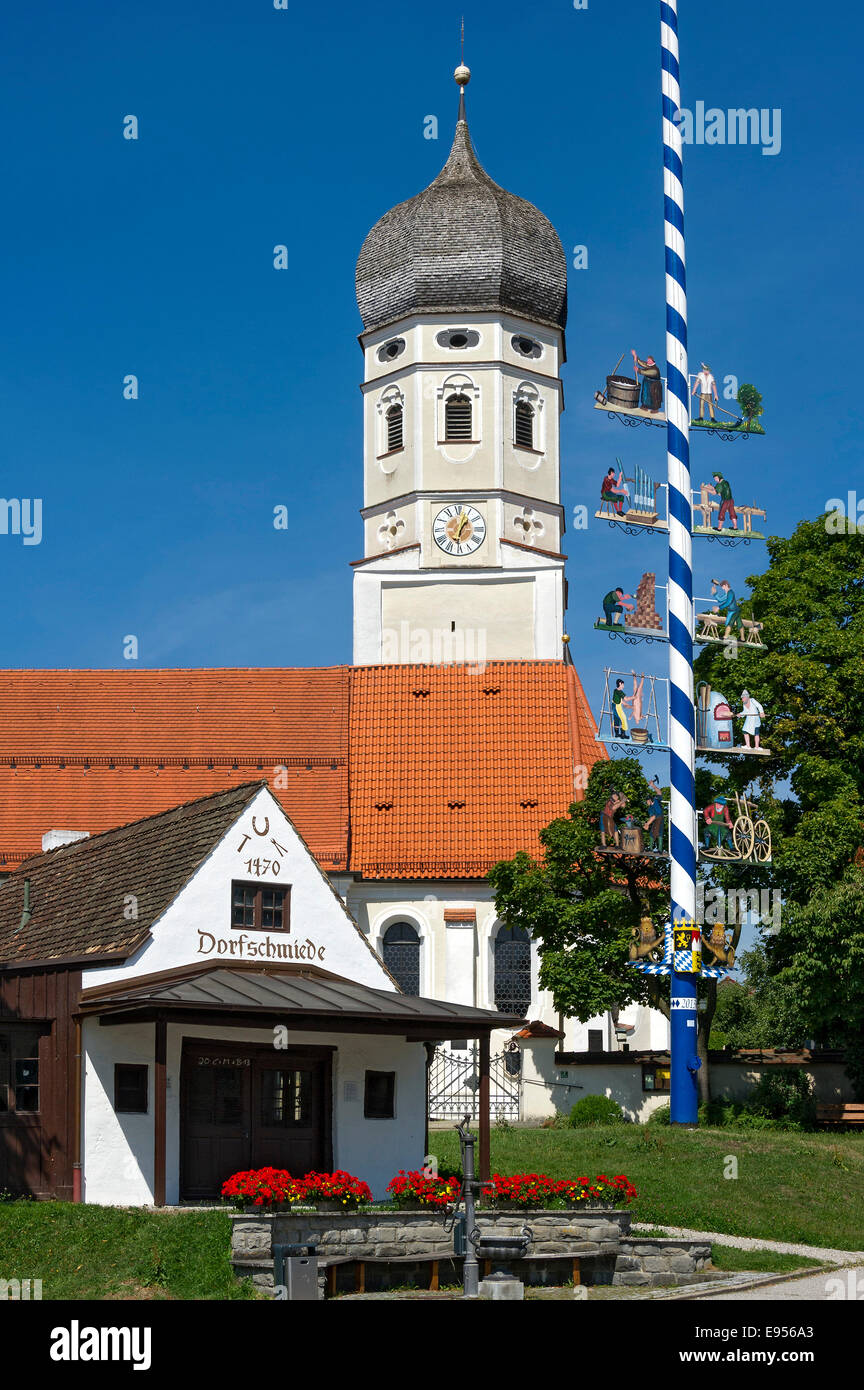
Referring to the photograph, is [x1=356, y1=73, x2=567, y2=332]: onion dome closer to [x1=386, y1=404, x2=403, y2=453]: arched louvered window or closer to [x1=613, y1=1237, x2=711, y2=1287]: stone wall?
[x1=386, y1=404, x2=403, y2=453]: arched louvered window

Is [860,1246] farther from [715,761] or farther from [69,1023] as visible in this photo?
[715,761]

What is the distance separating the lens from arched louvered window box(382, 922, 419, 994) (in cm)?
4797

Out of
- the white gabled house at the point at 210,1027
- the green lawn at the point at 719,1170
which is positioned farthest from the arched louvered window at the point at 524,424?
the white gabled house at the point at 210,1027

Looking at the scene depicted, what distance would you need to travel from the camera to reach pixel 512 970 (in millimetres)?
47594

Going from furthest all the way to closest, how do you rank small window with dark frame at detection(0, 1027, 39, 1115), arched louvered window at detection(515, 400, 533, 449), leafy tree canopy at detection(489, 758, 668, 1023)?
arched louvered window at detection(515, 400, 533, 449) → leafy tree canopy at detection(489, 758, 668, 1023) → small window with dark frame at detection(0, 1027, 39, 1115)

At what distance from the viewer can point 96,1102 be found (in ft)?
81.4

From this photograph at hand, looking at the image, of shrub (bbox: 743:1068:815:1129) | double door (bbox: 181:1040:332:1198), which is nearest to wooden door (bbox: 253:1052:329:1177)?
double door (bbox: 181:1040:332:1198)

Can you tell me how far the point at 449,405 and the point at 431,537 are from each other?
4129 millimetres

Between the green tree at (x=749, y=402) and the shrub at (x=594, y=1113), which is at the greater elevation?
the green tree at (x=749, y=402)

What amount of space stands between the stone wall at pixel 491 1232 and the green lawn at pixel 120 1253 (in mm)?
434

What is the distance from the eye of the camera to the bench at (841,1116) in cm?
3628

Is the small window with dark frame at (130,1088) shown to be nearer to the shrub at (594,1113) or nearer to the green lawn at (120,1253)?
the green lawn at (120,1253)

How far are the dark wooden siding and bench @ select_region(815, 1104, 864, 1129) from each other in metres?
17.4
